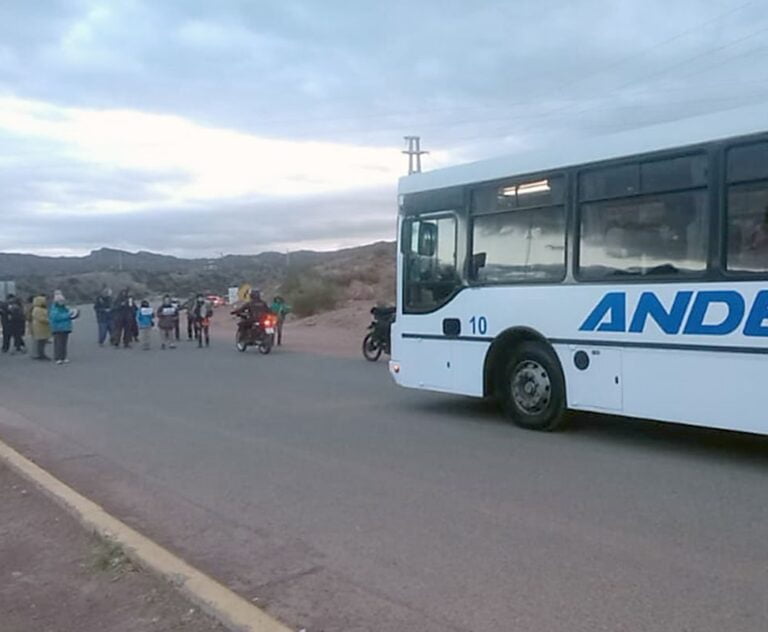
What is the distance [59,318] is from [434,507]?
57.0 feet

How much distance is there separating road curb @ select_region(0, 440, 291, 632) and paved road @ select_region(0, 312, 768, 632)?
0.19 m

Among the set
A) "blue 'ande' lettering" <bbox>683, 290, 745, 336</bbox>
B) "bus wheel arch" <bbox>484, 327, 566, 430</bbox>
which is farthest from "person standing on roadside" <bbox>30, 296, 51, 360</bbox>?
"blue 'ande' lettering" <bbox>683, 290, 745, 336</bbox>

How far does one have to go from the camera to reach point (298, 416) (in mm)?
11859

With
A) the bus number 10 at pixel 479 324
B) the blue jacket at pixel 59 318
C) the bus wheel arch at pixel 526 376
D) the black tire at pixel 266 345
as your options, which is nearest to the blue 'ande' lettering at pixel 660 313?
the bus wheel arch at pixel 526 376

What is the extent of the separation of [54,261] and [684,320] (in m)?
153

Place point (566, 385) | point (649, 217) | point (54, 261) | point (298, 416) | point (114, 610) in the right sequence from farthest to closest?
point (54, 261) → point (298, 416) → point (566, 385) → point (649, 217) → point (114, 610)

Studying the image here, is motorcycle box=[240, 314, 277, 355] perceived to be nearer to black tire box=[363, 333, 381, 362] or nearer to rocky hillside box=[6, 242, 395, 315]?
black tire box=[363, 333, 381, 362]

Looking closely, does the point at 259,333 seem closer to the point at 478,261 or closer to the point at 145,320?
the point at 145,320

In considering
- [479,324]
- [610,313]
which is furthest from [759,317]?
[479,324]

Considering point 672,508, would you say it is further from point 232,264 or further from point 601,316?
point 232,264

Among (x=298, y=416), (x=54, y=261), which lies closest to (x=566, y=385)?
(x=298, y=416)

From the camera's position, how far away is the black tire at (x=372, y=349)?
2080 centimetres

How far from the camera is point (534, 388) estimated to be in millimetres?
10062

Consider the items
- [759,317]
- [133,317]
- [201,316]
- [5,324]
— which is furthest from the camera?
[133,317]
